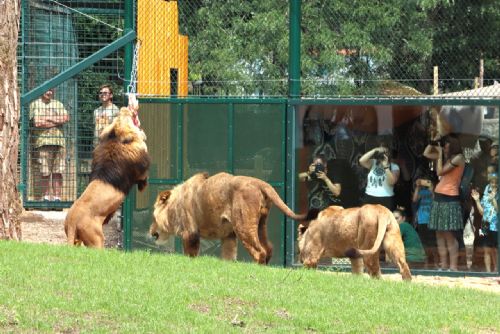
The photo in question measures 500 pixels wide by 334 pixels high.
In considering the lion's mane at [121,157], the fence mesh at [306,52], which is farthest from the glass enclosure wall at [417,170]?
the lion's mane at [121,157]

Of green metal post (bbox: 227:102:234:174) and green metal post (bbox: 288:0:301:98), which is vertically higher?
green metal post (bbox: 288:0:301:98)

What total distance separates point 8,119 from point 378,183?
17.0 feet

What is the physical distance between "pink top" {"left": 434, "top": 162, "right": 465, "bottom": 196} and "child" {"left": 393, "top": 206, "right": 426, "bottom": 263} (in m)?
0.58

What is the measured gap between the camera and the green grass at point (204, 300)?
27.6ft

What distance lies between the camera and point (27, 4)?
57.5 feet

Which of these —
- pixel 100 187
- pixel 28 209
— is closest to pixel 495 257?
pixel 100 187

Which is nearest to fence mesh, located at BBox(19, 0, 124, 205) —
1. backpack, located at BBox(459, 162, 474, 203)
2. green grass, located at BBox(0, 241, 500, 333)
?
backpack, located at BBox(459, 162, 474, 203)

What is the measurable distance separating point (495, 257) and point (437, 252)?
2.49ft

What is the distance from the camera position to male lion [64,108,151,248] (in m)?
13.1

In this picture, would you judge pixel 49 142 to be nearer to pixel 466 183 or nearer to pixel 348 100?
pixel 348 100

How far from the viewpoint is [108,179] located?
1328cm

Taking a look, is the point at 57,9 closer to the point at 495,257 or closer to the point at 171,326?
the point at 495,257

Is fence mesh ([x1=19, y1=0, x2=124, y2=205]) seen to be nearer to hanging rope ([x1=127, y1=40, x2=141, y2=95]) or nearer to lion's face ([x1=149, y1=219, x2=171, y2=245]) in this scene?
hanging rope ([x1=127, y1=40, x2=141, y2=95])

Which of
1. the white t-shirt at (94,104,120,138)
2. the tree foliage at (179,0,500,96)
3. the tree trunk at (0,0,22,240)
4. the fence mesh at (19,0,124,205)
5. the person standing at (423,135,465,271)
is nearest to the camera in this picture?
the tree trunk at (0,0,22,240)
